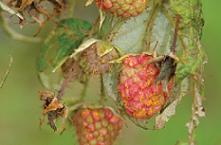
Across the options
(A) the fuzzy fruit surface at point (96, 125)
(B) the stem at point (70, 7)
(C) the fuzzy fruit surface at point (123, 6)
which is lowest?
(A) the fuzzy fruit surface at point (96, 125)

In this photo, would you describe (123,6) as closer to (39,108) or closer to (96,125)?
(96,125)

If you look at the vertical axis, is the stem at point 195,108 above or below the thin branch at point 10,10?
below

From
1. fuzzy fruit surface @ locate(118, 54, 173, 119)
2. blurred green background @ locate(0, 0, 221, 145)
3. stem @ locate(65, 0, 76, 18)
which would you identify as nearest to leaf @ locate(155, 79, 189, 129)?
fuzzy fruit surface @ locate(118, 54, 173, 119)

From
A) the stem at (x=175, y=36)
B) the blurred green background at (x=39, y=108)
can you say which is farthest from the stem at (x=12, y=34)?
the blurred green background at (x=39, y=108)

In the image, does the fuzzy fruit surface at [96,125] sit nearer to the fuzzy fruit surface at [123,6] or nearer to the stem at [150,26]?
the stem at [150,26]

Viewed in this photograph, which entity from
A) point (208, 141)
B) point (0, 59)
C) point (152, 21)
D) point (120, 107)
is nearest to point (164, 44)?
point (152, 21)

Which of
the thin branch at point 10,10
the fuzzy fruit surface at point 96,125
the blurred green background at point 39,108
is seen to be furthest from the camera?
the blurred green background at point 39,108

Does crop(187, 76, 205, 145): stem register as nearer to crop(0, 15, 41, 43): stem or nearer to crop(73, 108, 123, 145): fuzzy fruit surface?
crop(73, 108, 123, 145): fuzzy fruit surface
